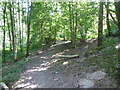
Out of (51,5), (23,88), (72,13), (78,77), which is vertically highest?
(51,5)

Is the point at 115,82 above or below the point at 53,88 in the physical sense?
above

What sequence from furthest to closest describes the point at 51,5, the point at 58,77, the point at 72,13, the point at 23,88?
the point at 51,5 → the point at 72,13 → the point at 58,77 → the point at 23,88

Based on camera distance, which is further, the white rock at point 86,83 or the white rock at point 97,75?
the white rock at point 97,75

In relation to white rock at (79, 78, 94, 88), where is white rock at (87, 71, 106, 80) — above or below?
above

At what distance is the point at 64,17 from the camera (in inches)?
551

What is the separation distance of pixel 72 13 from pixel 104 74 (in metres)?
7.32

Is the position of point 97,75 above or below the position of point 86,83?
above

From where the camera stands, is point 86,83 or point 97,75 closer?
point 86,83

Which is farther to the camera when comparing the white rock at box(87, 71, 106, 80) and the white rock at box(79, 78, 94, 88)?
the white rock at box(87, 71, 106, 80)

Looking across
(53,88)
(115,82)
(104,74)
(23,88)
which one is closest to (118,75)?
(115,82)

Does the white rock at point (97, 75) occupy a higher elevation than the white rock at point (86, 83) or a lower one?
higher

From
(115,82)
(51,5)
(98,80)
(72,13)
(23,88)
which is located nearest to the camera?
(115,82)

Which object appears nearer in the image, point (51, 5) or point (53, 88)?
point (53, 88)

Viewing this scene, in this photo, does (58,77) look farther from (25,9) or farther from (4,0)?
(4,0)
